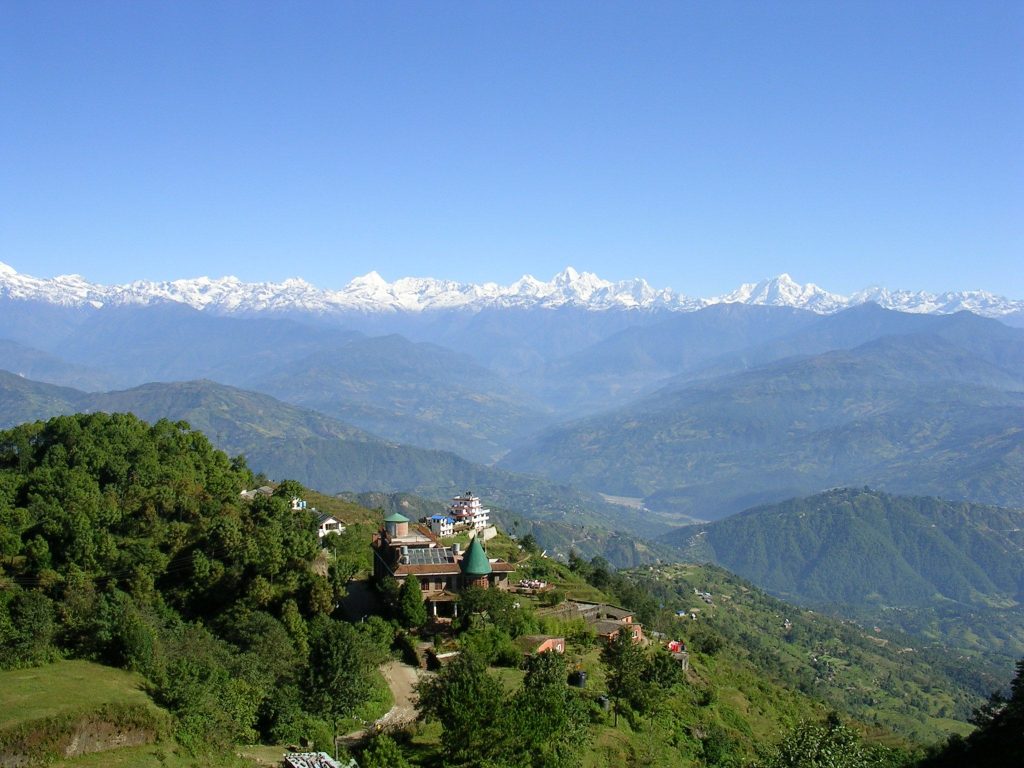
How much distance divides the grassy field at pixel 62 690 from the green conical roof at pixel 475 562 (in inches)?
653

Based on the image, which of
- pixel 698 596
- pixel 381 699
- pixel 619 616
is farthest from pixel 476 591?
pixel 698 596

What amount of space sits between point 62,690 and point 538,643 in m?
19.8

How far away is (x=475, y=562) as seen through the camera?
140 feet

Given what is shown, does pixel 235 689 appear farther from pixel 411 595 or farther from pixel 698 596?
pixel 698 596

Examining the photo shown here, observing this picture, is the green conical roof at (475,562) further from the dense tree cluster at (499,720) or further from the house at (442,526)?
the house at (442,526)

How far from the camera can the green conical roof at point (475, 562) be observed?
1670 inches

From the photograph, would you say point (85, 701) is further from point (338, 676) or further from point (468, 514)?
point (468, 514)

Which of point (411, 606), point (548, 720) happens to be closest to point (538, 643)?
point (411, 606)

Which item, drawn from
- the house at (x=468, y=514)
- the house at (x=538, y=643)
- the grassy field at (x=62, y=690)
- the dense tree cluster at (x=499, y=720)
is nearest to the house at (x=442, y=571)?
the house at (x=538, y=643)

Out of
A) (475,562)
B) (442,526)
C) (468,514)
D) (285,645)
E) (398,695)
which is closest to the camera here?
(398,695)

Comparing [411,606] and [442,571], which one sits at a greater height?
[442,571]

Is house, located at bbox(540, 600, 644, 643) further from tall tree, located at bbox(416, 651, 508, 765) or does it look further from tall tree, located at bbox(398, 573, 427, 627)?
tall tree, located at bbox(416, 651, 508, 765)

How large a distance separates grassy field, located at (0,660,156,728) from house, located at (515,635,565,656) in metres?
16.4

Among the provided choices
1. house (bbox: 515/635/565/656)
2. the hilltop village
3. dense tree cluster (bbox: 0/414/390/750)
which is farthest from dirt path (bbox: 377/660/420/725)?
house (bbox: 515/635/565/656)
